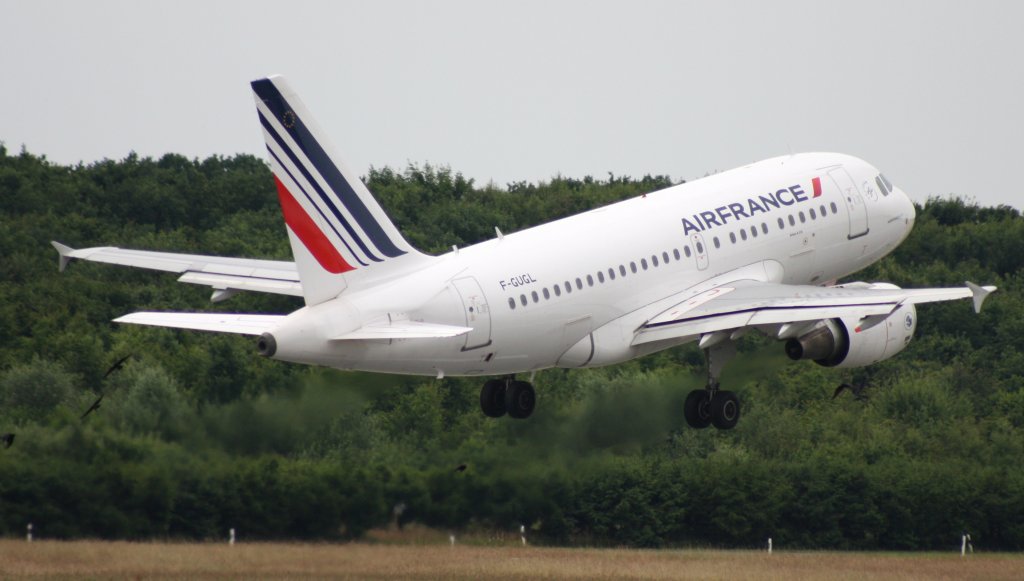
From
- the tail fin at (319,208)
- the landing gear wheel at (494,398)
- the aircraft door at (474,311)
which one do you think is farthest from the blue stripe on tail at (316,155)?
the landing gear wheel at (494,398)

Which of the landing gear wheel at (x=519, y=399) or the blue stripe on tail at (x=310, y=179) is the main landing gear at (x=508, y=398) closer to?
the landing gear wheel at (x=519, y=399)

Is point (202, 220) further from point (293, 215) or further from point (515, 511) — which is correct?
point (293, 215)

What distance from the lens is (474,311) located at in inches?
1831

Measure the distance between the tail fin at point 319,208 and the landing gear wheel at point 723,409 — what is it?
1056 cm

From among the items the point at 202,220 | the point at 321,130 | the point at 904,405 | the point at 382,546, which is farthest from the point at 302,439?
the point at 202,220

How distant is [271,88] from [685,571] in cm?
2301

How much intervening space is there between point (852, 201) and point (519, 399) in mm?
11374

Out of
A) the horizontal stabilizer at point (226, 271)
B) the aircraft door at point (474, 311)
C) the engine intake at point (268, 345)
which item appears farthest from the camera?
the horizontal stabilizer at point (226, 271)

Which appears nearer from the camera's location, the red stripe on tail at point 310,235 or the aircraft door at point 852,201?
the red stripe on tail at point 310,235

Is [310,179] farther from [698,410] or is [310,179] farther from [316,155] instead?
[698,410]

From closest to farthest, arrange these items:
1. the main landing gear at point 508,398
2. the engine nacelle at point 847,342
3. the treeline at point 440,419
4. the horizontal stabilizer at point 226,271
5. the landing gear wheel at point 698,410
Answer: the treeline at point 440,419 < the horizontal stabilizer at point 226,271 < the engine nacelle at point 847,342 < the main landing gear at point 508,398 < the landing gear wheel at point 698,410

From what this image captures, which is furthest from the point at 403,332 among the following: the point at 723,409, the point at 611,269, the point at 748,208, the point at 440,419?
the point at 440,419

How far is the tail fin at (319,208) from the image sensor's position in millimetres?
44062

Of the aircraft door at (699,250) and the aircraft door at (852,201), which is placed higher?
the aircraft door at (852,201)
